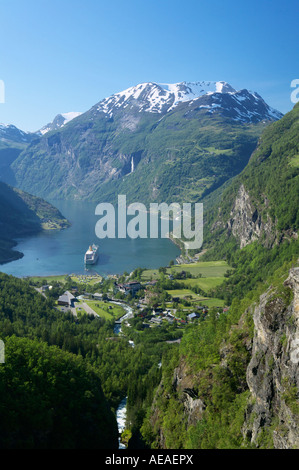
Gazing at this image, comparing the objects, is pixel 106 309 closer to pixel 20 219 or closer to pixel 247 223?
pixel 247 223

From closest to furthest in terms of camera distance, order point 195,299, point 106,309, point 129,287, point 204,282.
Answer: point 106,309
point 195,299
point 129,287
point 204,282

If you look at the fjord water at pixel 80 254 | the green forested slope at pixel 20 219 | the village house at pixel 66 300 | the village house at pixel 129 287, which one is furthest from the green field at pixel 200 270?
the green forested slope at pixel 20 219

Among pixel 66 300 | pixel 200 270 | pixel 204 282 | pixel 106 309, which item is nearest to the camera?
pixel 106 309

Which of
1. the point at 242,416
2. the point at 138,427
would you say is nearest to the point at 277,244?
the point at 138,427

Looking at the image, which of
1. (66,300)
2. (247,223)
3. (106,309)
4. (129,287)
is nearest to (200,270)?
(247,223)

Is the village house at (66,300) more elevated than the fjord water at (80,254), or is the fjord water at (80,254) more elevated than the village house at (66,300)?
the fjord water at (80,254)

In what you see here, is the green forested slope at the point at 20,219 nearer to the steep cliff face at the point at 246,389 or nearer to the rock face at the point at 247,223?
the rock face at the point at 247,223
